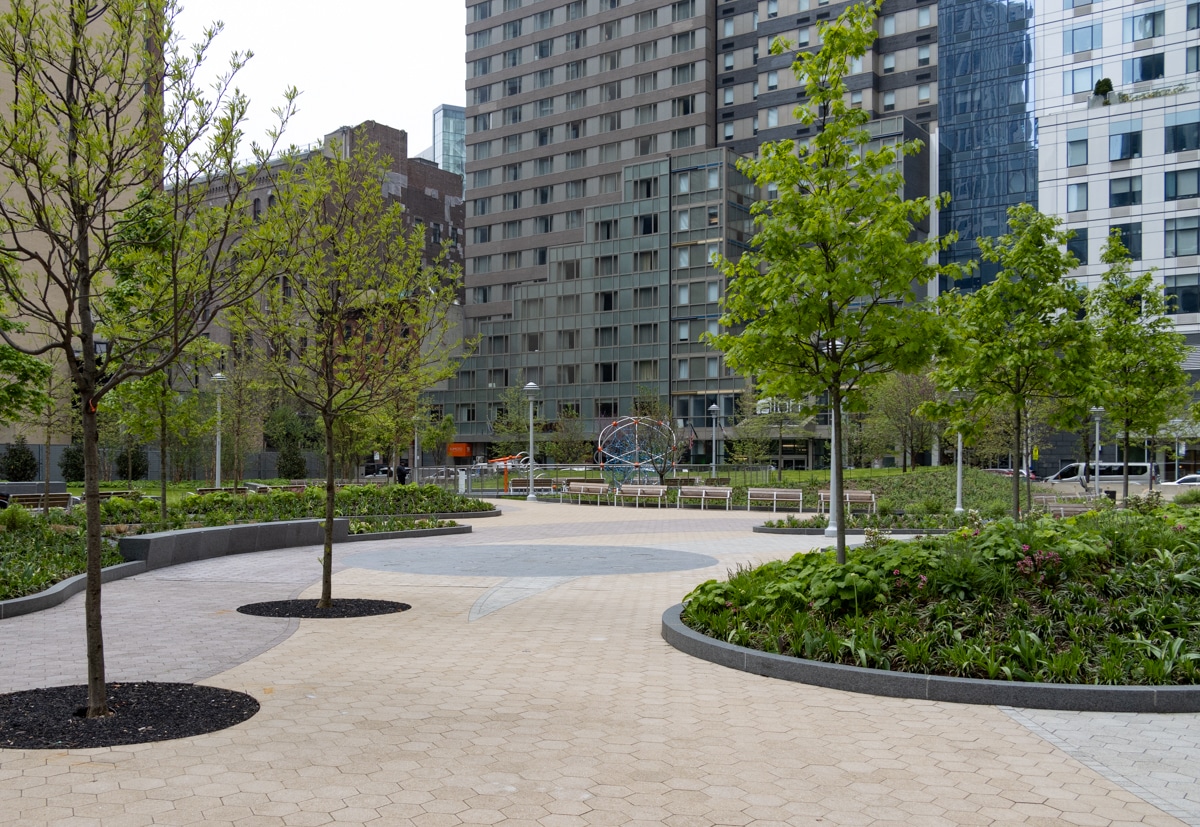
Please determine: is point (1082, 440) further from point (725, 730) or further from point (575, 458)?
point (725, 730)

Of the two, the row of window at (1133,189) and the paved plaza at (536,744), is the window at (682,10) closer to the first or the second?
the row of window at (1133,189)

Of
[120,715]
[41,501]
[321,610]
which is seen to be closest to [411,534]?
[321,610]

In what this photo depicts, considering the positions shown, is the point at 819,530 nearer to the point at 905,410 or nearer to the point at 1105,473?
the point at 905,410

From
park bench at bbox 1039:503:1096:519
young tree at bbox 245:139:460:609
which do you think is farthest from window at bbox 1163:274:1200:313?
young tree at bbox 245:139:460:609

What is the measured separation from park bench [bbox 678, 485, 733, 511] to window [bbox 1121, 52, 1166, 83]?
50.9 meters

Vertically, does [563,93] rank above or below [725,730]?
above

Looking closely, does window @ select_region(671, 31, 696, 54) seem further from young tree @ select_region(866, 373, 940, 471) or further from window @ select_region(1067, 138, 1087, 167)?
young tree @ select_region(866, 373, 940, 471)

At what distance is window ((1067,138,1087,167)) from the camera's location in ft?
217

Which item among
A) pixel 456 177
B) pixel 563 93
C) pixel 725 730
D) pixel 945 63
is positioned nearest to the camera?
pixel 725 730

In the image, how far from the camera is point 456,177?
12656 cm

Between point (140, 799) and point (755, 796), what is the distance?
333 cm

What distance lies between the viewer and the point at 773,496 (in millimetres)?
34062

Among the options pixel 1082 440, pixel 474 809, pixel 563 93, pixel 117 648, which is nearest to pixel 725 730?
pixel 474 809

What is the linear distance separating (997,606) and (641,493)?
29653 mm
